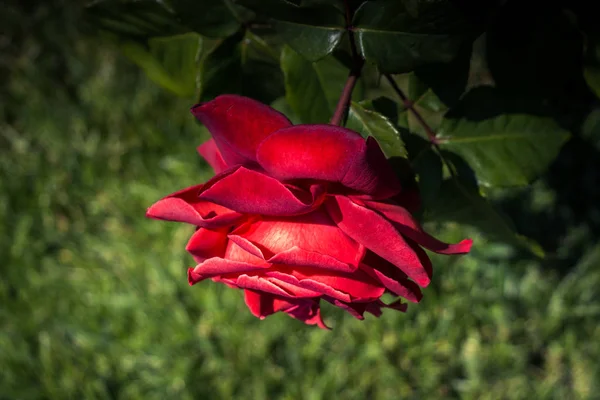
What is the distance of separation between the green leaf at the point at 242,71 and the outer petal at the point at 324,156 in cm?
19

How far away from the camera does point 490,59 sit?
0.66 m

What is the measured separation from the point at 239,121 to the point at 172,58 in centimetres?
27

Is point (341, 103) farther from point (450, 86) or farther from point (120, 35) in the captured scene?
point (120, 35)

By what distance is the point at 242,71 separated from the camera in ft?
2.07

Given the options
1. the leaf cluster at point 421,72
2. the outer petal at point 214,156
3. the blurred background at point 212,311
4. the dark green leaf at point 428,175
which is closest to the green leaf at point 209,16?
the leaf cluster at point 421,72

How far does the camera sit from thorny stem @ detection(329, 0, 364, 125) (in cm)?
52

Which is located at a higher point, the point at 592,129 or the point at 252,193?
the point at 252,193

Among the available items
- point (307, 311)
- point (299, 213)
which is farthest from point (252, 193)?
point (307, 311)

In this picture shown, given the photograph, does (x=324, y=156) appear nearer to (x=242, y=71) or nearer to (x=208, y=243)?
(x=208, y=243)

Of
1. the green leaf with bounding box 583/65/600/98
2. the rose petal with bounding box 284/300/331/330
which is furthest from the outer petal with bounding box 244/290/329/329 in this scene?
the green leaf with bounding box 583/65/600/98

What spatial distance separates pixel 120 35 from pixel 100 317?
→ 1.26 meters

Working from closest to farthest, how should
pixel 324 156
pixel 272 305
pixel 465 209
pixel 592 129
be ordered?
1. pixel 324 156
2. pixel 272 305
3. pixel 465 209
4. pixel 592 129

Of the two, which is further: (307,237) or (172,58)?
(172,58)

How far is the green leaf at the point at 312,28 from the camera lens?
20.8 inches
